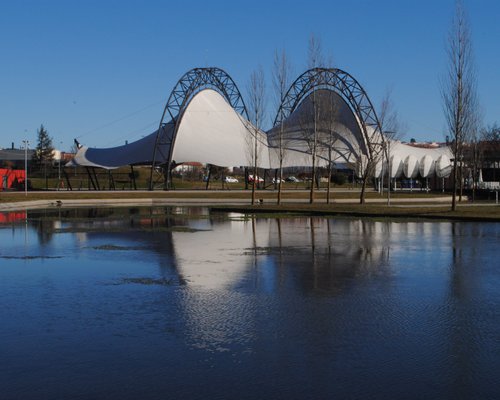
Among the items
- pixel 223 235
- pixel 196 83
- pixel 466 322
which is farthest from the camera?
pixel 196 83

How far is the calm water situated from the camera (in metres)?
6.06

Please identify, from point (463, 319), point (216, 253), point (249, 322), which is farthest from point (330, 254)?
point (249, 322)

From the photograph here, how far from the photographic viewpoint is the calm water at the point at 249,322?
19.9 feet

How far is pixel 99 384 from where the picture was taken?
602 cm

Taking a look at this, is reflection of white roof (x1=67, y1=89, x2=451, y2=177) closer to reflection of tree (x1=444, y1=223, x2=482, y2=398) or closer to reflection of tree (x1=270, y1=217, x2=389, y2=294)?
reflection of tree (x1=270, y1=217, x2=389, y2=294)

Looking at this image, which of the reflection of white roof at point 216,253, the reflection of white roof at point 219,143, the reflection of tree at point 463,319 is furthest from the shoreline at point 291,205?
the reflection of white roof at point 219,143

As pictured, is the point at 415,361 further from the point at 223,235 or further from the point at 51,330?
the point at 223,235

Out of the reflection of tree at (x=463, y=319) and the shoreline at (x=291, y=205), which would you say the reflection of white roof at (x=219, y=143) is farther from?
the reflection of tree at (x=463, y=319)

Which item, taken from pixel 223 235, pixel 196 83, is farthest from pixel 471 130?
pixel 223 235

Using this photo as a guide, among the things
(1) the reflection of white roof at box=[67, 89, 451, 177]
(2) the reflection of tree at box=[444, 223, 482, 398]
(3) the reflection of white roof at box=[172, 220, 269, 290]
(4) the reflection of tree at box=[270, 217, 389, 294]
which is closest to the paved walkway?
(3) the reflection of white roof at box=[172, 220, 269, 290]

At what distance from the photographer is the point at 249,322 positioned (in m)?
8.44

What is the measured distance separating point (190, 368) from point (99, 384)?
89 centimetres

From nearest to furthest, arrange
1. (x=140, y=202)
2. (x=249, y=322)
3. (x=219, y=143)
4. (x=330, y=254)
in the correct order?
(x=249, y=322) → (x=330, y=254) → (x=140, y=202) → (x=219, y=143)

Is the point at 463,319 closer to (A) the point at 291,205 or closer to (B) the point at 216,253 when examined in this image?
(B) the point at 216,253
